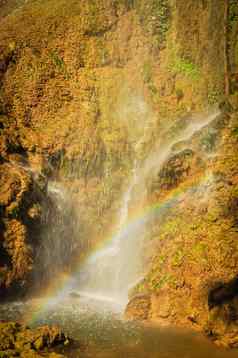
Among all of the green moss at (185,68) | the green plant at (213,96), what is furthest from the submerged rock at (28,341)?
the green moss at (185,68)

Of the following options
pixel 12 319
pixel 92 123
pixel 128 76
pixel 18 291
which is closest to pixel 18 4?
pixel 128 76

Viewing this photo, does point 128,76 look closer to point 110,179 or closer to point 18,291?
point 110,179

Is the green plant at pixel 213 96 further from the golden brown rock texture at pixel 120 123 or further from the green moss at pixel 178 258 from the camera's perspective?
the green moss at pixel 178 258

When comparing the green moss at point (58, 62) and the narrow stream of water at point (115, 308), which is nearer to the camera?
the narrow stream of water at point (115, 308)

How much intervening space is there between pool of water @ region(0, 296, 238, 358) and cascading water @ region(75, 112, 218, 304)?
1.73 m

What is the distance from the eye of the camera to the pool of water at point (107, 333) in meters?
11.4

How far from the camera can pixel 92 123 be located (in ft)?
73.2

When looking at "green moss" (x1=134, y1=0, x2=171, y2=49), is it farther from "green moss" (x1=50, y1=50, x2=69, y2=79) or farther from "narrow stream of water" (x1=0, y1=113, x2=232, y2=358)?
"narrow stream of water" (x1=0, y1=113, x2=232, y2=358)

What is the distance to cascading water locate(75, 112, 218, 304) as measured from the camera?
18.0 metres

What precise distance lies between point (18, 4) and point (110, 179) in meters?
12.8

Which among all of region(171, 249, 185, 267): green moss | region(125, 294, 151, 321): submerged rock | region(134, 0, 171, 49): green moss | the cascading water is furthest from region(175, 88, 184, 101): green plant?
region(125, 294, 151, 321): submerged rock

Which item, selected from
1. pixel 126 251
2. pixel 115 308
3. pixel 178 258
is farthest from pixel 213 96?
pixel 115 308

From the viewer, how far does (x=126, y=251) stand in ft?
61.4

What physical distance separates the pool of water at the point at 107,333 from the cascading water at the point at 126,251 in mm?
1733
